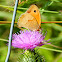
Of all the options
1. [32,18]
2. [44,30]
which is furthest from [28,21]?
[44,30]

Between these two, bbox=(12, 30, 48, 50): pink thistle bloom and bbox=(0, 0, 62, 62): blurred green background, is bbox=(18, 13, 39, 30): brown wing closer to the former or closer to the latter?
bbox=(12, 30, 48, 50): pink thistle bloom

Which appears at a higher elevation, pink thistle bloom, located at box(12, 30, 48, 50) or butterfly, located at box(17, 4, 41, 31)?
butterfly, located at box(17, 4, 41, 31)

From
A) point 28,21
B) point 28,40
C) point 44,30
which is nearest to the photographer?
point 28,40

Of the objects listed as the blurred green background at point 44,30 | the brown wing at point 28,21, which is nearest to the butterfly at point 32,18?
the brown wing at point 28,21

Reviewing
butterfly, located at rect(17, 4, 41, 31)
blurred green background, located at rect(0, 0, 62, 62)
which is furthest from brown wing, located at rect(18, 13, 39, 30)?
blurred green background, located at rect(0, 0, 62, 62)

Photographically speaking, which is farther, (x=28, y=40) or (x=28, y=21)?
(x=28, y=21)

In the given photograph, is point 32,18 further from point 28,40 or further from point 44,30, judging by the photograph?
point 44,30

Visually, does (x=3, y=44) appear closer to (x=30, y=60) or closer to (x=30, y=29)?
(x=30, y=29)
